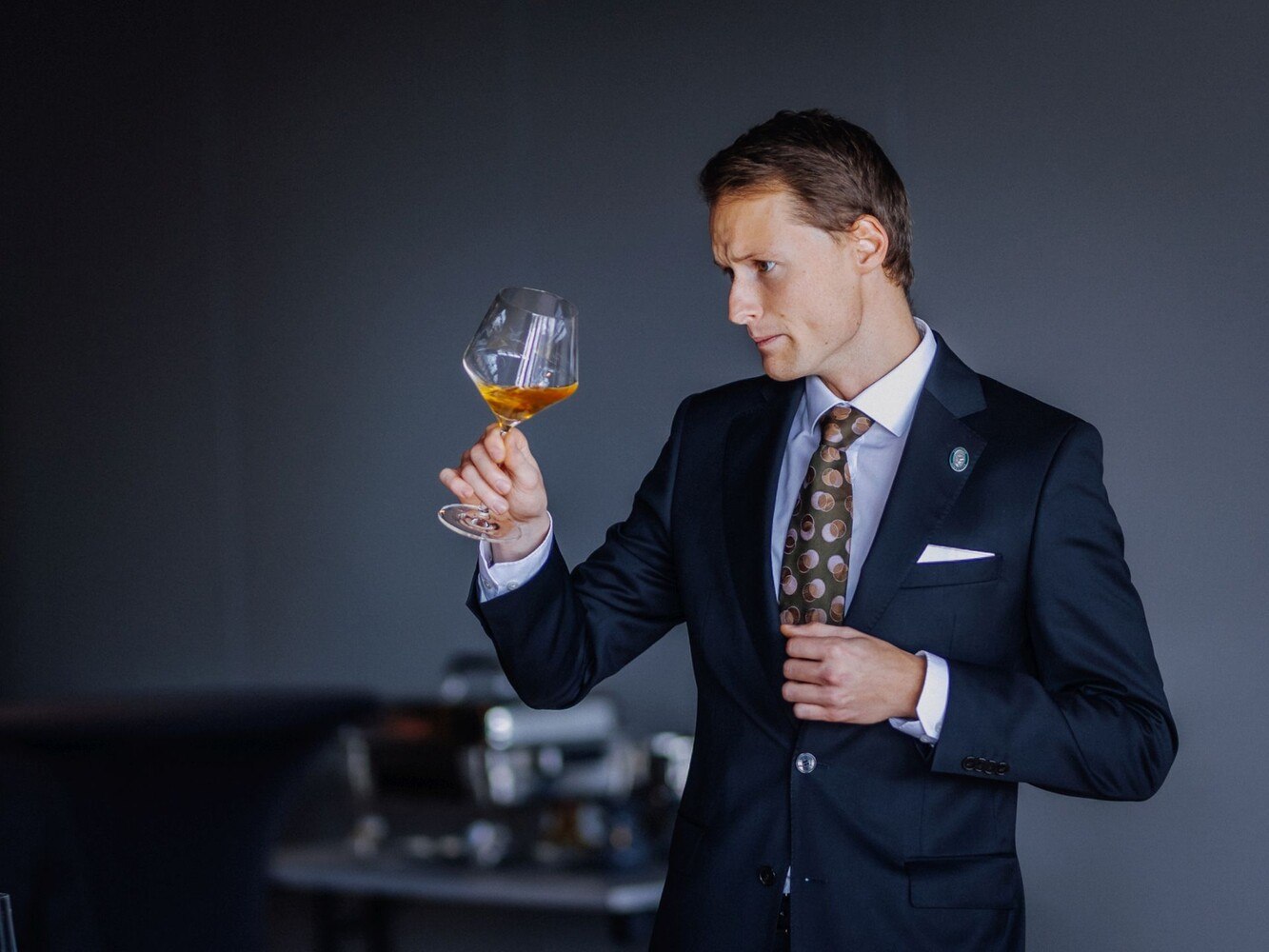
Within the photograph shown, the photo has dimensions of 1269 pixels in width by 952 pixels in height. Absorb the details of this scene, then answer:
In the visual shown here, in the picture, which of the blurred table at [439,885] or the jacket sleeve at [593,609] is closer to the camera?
the jacket sleeve at [593,609]

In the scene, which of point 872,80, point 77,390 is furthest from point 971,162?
point 77,390

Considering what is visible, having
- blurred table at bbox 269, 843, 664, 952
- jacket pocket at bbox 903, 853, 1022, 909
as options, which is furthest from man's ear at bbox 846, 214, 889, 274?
blurred table at bbox 269, 843, 664, 952

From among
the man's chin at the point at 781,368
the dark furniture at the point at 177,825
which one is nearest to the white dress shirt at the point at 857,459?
the man's chin at the point at 781,368

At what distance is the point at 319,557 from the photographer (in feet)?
14.8

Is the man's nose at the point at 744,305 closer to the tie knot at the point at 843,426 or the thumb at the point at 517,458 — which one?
the tie knot at the point at 843,426

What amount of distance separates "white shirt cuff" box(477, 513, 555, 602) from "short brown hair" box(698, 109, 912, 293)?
459 mm

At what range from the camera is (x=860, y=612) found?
154 cm

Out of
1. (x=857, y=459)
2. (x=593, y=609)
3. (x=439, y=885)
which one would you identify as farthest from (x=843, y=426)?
(x=439, y=885)

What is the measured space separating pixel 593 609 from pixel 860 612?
371mm

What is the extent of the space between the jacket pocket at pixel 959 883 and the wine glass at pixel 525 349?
0.61 metres

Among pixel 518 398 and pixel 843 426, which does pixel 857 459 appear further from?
pixel 518 398

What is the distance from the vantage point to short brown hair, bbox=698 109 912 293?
64.4 inches

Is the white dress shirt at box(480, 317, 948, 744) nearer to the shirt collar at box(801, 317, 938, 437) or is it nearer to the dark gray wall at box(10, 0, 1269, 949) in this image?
the shirt collar at box(801, 317, 938, 437)

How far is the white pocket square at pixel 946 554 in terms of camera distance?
155cm
